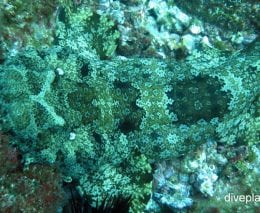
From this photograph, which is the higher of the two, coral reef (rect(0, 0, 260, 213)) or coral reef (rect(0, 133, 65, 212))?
coral reef (rect(0, 0, 260, 213))

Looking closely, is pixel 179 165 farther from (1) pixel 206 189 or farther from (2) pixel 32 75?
(2) pixel 32 75

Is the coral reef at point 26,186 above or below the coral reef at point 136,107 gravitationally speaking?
below

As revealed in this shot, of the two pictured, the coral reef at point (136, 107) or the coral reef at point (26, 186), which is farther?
the coral reef at point (136, 107)

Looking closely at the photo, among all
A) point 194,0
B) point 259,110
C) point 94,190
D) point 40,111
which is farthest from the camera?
Answer: point 194,0

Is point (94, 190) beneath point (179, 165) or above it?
beneath

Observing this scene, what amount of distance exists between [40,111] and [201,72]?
266cm

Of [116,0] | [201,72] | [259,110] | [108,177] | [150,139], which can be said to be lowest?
[108,177]

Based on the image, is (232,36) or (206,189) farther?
(232,36)

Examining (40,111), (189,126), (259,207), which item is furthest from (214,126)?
(40,111)

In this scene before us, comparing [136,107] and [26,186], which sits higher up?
[136,107]

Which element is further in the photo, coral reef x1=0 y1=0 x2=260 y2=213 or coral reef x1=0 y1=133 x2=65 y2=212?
coral reef x1=0 y1=0 x2=260 y2=213

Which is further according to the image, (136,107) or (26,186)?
(136,107)

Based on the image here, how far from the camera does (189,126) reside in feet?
19.1

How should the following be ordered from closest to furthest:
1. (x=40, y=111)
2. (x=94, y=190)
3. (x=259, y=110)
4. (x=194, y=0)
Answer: (x=40, y=111) → (x=94, y=190) → (x=259, y=110) → (x=194, y=0)
